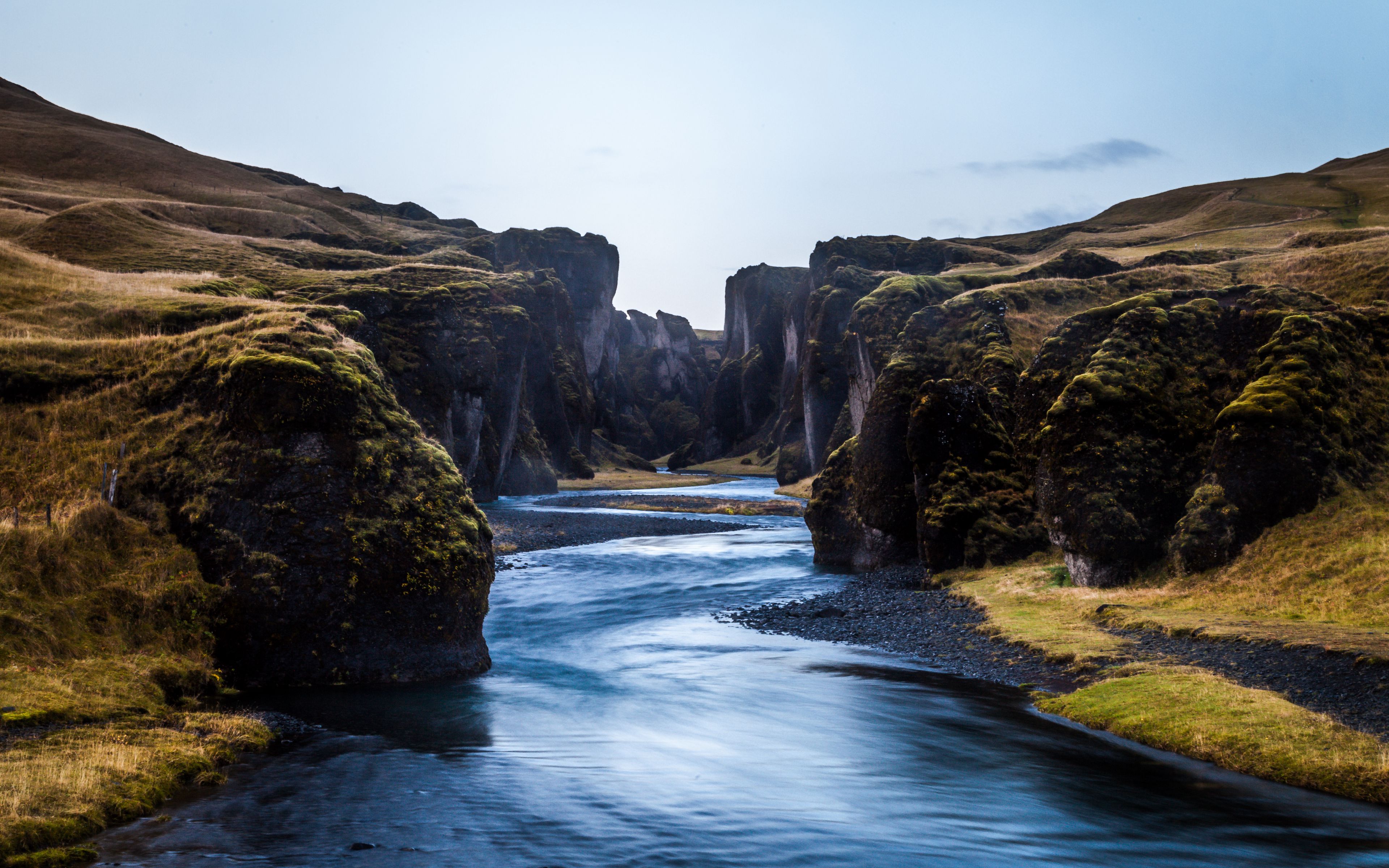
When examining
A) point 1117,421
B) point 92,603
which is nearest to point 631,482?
point 1117,421

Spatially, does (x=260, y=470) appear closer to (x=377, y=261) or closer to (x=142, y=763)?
(x=142, y=763)

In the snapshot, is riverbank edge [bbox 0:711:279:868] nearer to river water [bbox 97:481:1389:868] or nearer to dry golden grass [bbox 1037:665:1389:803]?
river water [bbox 97:481:1389:868]

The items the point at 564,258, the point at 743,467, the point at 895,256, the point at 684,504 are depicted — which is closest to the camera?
the point at 684,504

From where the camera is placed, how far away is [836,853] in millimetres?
13227

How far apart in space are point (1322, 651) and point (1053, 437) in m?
14.4

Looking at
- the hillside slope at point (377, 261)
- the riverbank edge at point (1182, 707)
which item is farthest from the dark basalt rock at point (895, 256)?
the riverbank edge at point (1182, 707)

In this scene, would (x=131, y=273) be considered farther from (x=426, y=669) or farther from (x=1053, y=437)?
(x=1053, y=437)

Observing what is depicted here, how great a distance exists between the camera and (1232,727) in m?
16.4

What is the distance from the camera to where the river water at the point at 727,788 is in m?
12.7

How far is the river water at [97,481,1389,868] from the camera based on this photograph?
500 inches

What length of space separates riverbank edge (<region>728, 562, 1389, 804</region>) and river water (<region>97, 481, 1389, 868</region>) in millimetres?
470

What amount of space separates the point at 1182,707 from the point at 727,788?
995 centimetres

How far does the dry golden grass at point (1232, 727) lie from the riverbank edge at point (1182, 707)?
2 centimetres

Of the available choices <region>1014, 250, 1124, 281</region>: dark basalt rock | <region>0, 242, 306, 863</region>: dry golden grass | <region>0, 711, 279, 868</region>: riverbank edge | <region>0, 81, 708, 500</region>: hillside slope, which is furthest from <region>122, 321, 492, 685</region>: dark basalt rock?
<region>1014, 250, 1124, 281</region>: dark basalt rock
